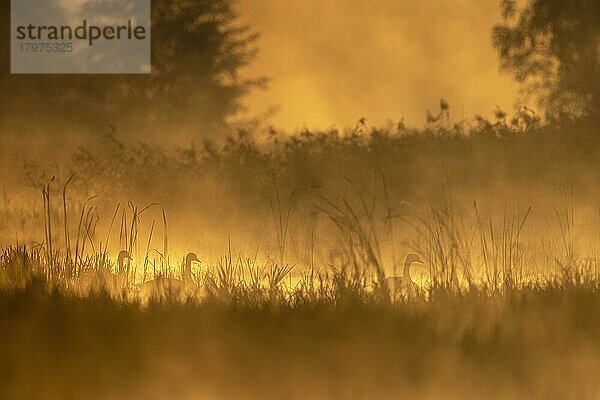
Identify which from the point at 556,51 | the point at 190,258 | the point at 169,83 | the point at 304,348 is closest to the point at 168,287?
the point at 190,258

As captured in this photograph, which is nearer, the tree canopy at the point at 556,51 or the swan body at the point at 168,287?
the swan body at the point at 168,287

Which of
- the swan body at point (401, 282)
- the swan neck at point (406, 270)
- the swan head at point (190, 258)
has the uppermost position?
the swan head at point (190, 258)

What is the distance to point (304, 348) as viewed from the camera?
310 centimetres

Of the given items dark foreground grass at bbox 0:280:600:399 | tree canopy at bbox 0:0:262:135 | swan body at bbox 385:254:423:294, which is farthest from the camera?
tree canopy at bbox 0:0:262:135

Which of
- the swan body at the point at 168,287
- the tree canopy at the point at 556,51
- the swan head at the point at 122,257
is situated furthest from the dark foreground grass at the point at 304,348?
the tree canopy at the point at 556,51

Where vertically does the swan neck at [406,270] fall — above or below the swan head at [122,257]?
below

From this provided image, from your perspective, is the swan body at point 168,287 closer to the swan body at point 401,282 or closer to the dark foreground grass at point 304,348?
the dark foreground grass at point 304,348

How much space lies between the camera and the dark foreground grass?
120 inches

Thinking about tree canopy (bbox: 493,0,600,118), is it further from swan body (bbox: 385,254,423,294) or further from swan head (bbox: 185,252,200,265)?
swan head (bbox: 185,252,200,265)

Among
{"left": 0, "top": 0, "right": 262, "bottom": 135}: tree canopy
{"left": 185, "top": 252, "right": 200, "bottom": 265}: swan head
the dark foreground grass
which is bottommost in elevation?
the dark foreground grass

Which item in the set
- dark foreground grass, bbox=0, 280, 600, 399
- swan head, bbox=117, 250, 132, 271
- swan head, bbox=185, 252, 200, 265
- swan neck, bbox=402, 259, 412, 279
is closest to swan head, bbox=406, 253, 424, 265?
swan neck, bbox=402, 259, 412, 279

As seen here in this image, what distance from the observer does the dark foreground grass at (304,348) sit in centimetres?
304

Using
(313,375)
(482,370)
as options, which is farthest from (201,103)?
(482,370)

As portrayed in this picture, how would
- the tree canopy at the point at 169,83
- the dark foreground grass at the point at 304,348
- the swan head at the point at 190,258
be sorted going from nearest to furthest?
the dark foreground grass at the point at 304,348 < the swan head at the point at 190,258 < the tree canopy at the point at 169,83
